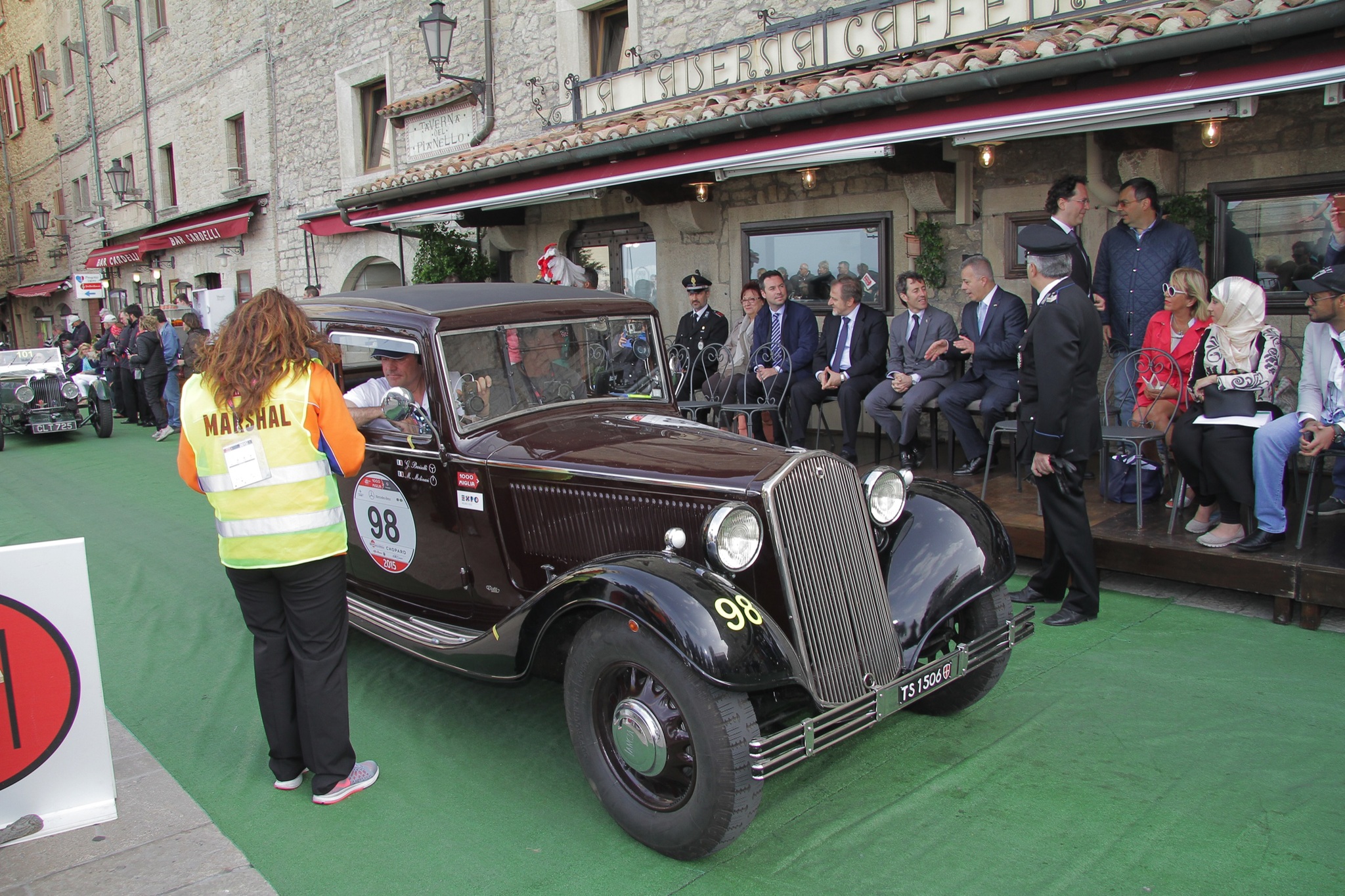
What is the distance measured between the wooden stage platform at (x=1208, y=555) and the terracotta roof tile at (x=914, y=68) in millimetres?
2425

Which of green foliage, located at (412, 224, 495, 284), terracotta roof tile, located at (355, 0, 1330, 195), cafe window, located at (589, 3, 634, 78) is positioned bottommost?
green foliage, located at (412, 224, 495, 284)

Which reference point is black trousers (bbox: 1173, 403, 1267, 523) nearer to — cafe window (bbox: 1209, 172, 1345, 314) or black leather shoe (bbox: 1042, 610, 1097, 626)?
black leather shoe (bbox: 1042, 610, 1097, 626)

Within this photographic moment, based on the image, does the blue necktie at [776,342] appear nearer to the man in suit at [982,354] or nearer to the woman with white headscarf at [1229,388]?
the man in suit at [982,354]

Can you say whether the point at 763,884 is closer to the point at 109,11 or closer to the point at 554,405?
the point at 554,405

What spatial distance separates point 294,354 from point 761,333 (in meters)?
5.11

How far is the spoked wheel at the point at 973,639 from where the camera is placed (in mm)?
3439

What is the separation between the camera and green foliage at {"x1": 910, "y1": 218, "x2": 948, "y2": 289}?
24.4 ft

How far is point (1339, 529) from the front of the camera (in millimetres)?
4801

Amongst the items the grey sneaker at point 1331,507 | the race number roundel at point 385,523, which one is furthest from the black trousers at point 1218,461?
the race number roundel at point 385,523

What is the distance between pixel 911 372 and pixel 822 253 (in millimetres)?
2097

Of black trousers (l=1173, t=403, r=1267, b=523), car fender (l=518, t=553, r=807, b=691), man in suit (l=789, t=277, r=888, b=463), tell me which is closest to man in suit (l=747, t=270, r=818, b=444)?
man in suit (l=789, t=277, r=888, b=463)

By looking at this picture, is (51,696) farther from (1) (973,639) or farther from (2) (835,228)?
(2) (835,228)

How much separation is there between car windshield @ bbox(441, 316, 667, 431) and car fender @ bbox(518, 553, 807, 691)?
3.78ft

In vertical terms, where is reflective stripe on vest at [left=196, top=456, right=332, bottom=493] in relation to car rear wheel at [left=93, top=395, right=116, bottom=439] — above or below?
above
